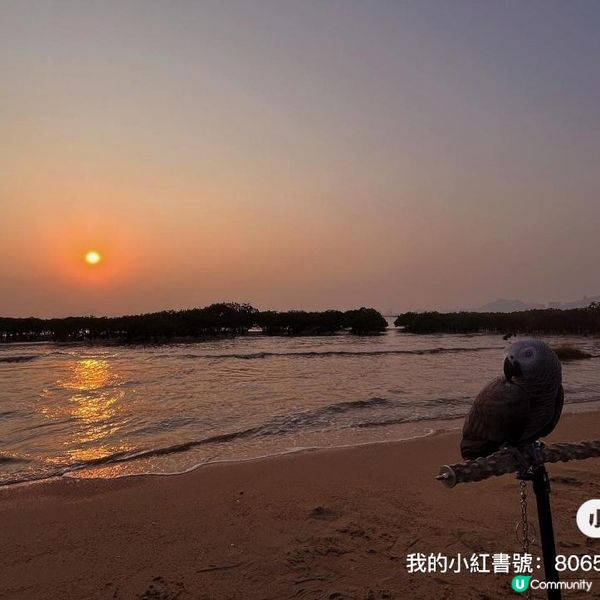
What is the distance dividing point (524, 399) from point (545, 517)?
0.46 metres

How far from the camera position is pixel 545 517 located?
1.84 meters

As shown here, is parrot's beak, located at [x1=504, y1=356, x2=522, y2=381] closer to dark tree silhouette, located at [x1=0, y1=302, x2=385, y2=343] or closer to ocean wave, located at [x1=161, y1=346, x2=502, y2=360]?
ocean wave, located at [x1=161, y1=346, x2=502, y2=360]

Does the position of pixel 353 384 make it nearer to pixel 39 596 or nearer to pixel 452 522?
pixel 452 522

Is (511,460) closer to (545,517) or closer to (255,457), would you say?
(545,517)

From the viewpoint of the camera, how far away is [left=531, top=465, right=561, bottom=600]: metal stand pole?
1.82 m

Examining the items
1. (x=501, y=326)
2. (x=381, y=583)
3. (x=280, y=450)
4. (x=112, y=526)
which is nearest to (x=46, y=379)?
(x=280, y=450)

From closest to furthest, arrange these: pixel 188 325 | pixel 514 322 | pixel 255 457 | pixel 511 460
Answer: pixel 511 460 → pixel 255 457 → pixel 188 325 → pixel 514 322

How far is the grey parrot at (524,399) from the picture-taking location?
183 cm

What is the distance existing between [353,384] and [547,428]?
42.5 ft

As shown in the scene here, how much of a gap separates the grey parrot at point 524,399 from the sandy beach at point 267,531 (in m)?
2.33

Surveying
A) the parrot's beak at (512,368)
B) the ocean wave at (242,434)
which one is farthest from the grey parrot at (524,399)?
the ocean wave at (242,434)

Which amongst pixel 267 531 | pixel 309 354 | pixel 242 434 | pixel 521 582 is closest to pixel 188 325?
pixel 309 354

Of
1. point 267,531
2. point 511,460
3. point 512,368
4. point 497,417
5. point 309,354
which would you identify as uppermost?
point 512,368

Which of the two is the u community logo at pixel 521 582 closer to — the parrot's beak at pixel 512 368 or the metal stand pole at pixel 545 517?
the metal stand pole at pixel 545 517
